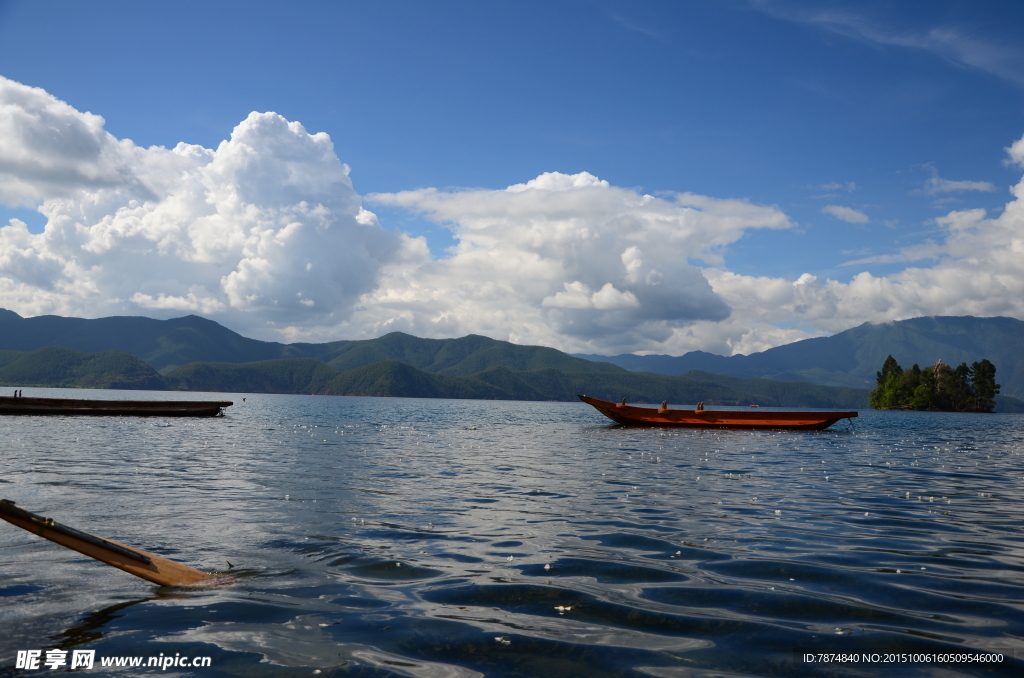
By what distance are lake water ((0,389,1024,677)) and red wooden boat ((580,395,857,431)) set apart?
131ft

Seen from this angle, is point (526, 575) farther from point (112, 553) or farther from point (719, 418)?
point (719, 418)

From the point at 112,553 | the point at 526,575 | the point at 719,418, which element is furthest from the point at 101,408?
the point at 526,575

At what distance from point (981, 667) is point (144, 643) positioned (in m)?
9.77

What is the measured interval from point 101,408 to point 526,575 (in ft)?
247

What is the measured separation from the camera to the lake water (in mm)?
7121

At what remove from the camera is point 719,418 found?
6431 cm

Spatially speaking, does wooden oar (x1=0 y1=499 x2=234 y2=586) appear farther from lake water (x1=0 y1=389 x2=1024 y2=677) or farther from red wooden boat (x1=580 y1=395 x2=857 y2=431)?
red wooden boat (x1=580 y1=395 x2=857 y2=431)

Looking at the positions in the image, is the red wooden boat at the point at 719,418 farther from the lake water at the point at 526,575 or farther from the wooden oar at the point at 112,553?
the wooden oar at the point at 112,553

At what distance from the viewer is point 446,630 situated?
7793mm

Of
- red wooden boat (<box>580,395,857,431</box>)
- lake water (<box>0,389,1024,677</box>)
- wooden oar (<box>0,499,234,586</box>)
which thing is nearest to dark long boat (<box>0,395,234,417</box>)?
red wooden boat (<box>580,395,857,431</box>)

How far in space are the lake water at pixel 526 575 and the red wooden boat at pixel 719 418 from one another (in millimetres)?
39821

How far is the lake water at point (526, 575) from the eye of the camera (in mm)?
7121

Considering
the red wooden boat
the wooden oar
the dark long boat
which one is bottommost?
the dark long boat

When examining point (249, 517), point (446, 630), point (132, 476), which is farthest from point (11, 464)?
point (446, 630)
